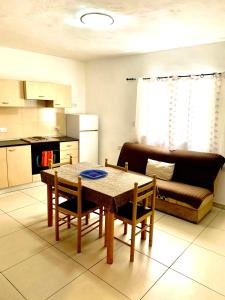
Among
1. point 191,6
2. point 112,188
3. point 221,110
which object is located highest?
point 191,6

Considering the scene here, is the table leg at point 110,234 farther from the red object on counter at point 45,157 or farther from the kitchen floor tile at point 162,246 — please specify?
the red object on counter at point 45,157

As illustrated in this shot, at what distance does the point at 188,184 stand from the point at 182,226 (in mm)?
717

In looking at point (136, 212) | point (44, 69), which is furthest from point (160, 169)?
point (44, 69)

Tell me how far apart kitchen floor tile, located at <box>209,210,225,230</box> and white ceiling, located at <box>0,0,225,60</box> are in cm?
259

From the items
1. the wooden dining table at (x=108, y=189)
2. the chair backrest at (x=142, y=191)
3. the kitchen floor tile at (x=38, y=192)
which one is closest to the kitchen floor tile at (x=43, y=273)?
the wooden dining table at (x=108, y=189)

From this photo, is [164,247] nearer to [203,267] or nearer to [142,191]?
[203,267]

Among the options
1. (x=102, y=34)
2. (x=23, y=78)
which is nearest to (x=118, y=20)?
(x=102, y=34)

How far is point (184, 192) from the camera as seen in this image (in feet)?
10.4

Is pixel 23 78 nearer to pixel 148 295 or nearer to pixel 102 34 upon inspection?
pixel 102 34

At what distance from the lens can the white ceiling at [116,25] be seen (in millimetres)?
2248

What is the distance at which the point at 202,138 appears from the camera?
3.67 meters

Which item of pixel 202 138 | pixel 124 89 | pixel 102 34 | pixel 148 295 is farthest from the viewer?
pixel 124 89

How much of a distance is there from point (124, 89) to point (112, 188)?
9.62 feet

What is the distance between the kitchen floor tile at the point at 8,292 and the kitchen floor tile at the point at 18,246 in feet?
0.69
